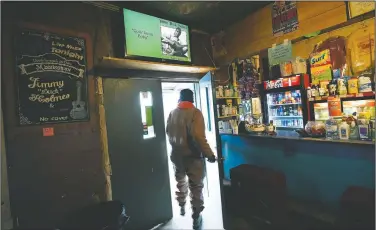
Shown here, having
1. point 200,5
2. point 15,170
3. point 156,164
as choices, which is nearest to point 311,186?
point 156,164

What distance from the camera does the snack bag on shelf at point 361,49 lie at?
262 cm

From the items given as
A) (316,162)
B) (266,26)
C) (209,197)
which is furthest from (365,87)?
(209,197)

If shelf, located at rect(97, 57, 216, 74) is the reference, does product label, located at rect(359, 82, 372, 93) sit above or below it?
below

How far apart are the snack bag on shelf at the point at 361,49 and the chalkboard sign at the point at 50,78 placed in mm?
3306

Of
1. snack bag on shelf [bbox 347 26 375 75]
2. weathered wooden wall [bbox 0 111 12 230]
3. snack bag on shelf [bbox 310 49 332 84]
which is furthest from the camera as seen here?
snack bag on shelf [bbox 310 49 332 84]

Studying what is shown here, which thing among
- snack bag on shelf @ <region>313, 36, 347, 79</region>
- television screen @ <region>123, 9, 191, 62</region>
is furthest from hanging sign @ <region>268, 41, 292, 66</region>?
television screen @ <region>123, 9, 191, 62</region>

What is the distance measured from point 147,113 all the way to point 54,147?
3.77ft

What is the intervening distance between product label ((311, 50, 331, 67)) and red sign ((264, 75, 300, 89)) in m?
0.29

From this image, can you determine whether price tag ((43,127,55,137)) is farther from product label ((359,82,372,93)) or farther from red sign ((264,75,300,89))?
product label ((359,82,372,93))

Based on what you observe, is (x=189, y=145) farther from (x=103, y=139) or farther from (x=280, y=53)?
(x=280, y=53)

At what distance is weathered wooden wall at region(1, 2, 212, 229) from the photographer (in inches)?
79.7

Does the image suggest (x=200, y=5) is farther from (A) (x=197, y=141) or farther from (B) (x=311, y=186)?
(B) (x=311, y=186)

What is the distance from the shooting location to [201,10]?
312 centimetres

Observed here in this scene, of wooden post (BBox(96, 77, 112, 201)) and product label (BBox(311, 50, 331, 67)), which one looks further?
product label (BBox(311, 50, 331, 67))
